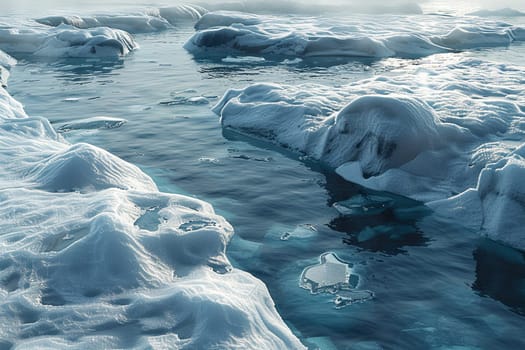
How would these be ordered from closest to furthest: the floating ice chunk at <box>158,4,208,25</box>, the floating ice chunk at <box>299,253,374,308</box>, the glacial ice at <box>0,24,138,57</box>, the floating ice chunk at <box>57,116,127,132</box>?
the floating ice chunk at <box>299,253,374,308</box>
the floating ice chunk at <box>57,116,127,132</box>
the glacial ice at <box>0,24,138,57</box>
the floating ice chunk at <box>158,4,208,25</box>

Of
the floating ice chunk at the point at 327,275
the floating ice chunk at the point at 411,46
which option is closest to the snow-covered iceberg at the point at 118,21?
the floating ice chunk at the point at 411,46

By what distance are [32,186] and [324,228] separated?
11.6ft

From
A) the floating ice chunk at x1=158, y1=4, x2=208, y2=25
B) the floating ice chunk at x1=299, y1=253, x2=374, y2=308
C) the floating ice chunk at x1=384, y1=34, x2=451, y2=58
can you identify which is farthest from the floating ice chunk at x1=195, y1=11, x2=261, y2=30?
the floating ice chunk at x1=299, y1=253, x2=374, y2=308

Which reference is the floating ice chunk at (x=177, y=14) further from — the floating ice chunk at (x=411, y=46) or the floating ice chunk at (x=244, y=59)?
the floating ice chunk at (x=411, y=46)

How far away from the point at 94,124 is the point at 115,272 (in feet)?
21.1

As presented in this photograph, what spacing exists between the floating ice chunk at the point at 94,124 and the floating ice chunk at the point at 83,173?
3.26 meters

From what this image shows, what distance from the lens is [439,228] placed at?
5.46 m

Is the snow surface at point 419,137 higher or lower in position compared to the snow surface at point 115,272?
higher

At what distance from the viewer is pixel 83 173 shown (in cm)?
564

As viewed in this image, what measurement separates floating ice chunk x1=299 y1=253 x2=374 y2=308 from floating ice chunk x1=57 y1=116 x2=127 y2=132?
251 inches

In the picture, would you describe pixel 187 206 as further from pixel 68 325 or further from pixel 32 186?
pixel 68 325

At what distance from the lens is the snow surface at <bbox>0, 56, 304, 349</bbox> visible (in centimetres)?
319

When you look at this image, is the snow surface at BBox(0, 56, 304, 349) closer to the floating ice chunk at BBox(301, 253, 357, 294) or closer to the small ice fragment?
the floating ice chunk at BBox(301, 253, 357, 294)

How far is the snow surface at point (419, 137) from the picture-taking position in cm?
553
